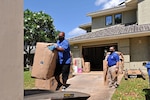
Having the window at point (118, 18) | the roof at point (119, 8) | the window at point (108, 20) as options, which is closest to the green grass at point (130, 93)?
the roof at point (119, 8)

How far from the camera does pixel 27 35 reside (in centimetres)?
3075

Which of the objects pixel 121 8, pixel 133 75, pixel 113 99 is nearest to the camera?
pixel 113 99

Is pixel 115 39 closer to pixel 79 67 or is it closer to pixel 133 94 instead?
pixel 79 67

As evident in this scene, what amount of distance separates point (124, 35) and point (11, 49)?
49.1ft

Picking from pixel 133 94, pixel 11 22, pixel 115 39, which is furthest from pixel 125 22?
pixel 11 22

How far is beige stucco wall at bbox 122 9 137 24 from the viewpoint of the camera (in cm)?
1992

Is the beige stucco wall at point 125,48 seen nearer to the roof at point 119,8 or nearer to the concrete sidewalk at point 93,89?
the roof at point 119,8

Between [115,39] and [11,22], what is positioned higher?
[115,39]

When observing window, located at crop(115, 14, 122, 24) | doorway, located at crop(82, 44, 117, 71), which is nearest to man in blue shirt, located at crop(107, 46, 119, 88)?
window, located at crop(115, 14, 122, 24)

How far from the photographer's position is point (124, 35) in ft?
51.9

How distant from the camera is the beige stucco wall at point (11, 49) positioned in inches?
52.7

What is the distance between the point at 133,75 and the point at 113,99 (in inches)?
219

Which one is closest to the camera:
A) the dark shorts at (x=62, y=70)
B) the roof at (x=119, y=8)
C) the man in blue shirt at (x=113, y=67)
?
the dark shorts at (x=62, y=70)

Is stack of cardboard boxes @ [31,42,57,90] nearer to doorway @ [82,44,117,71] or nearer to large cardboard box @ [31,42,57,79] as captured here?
large cardboard box @ [31,42,57,79]
